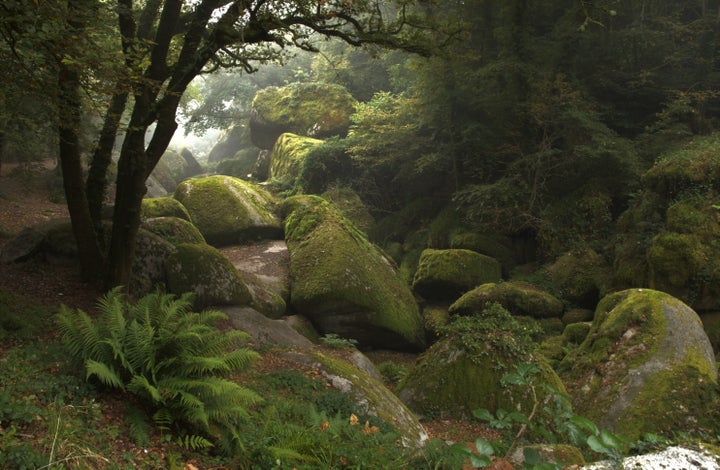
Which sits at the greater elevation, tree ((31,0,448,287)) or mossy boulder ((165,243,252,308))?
tree ((31,0,448,287))

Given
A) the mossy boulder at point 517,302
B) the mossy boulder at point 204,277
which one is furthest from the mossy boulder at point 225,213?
the mossy boulder at point 517,302

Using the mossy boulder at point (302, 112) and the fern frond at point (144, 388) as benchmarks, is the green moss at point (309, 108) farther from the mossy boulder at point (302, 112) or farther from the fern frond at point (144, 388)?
the fern frond at point (144, 388)

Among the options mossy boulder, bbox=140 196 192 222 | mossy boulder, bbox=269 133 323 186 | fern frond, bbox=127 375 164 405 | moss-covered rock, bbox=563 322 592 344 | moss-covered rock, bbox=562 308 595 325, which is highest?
mossy boulder, bbox=269 133 323 186

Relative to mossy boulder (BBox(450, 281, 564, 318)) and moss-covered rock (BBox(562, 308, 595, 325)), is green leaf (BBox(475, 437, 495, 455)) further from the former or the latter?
Result: moss-covered rock (BBox(562, 308, 595, 325))

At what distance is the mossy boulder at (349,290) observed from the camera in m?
10.9

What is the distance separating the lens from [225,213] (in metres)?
14.2

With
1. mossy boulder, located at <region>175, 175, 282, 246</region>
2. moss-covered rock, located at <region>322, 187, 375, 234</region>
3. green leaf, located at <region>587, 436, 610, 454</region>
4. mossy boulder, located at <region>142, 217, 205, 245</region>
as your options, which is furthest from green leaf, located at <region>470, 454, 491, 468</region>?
moss-covered rock, located at <region>322, 187, 375, 234</region>

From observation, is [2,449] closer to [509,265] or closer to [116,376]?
[116,376]

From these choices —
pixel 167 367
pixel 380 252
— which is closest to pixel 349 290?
pixel 380 252

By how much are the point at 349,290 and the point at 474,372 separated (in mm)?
4225

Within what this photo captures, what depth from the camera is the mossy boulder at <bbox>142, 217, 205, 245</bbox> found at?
968 cm

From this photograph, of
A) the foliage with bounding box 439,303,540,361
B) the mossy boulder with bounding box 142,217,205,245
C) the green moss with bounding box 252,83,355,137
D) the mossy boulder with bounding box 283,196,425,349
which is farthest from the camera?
the green moss with bounding box 252,83,355,137

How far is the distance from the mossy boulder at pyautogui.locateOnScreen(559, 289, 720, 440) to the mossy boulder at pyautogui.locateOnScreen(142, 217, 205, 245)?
8694 mm

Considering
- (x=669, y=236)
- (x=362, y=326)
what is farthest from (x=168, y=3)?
(x=669, y=236)
